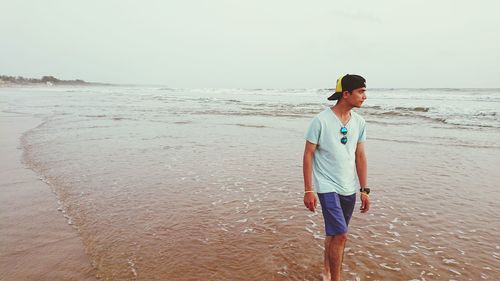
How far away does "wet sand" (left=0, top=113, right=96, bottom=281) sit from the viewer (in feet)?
11.4

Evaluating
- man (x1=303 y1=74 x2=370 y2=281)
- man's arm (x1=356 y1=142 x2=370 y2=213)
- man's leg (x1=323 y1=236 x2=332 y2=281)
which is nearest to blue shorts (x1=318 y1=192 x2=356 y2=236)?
man (x1=303 y1=74 x2=370 y2=281)

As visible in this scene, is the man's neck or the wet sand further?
the wet sand

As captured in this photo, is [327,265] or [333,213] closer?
[333,213]

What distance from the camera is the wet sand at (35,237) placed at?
137 inches

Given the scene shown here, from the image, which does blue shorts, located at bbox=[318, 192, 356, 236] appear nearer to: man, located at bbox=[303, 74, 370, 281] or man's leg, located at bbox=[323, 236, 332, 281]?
man, located at bbox=[303, 74, 370, 281]

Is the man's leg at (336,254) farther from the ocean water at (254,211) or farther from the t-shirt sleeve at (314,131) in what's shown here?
the t-shirt sleeve at (314,131)

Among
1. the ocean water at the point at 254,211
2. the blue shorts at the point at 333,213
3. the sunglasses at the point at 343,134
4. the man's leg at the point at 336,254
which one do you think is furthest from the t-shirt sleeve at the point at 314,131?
the ocean water at the point at 254,211

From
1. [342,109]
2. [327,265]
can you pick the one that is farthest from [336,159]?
[327,265]

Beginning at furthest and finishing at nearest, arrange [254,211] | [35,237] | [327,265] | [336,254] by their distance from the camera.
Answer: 1. [254,211]
2. [35,237]
3. [327,265]
4. [336,254]

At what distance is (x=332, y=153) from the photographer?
10.2 feet

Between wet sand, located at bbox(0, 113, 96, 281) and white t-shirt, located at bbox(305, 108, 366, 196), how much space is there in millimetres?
2236

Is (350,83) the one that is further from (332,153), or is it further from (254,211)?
(254,211)

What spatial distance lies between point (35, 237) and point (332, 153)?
3.42 metres

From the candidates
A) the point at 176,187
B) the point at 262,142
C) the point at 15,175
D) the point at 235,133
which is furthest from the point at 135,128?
the point at 176,187
